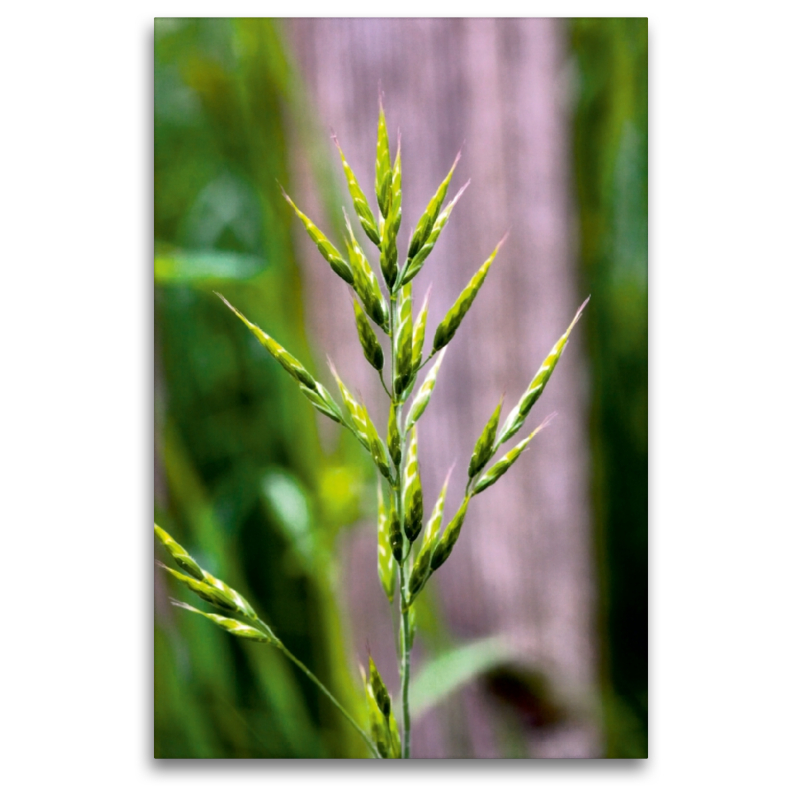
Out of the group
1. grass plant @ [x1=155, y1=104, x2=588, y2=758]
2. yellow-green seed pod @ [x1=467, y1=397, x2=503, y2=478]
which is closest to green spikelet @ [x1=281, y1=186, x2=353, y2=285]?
grass plant @ [x1=155, y1=104, x2=588, y2=758]

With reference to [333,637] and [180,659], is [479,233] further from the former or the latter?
[180,659]

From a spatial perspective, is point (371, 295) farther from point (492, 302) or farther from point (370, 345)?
point (492, 302)

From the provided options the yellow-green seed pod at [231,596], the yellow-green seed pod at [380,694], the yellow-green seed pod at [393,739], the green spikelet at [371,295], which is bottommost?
the yellow-green seed pod at [393,739]

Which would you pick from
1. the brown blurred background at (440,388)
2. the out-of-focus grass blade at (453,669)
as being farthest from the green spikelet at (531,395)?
the out-of-focus grass blade at (453,669)

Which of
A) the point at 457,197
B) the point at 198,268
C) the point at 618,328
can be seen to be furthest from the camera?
the point at 618,328

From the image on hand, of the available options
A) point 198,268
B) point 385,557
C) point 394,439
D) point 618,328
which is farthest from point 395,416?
point 618,328

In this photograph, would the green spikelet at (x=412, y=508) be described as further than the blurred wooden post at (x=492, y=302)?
No

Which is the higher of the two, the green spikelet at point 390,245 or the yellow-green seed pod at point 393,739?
the green spikelet at point 390,245

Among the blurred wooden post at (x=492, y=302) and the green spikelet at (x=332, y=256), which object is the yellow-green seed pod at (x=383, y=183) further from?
the blurred wooden post at (x=492, y=302)
